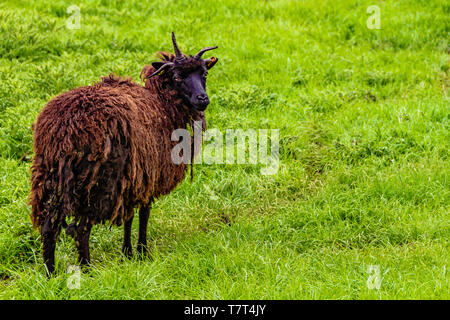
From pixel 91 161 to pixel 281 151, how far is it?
3364 millimetres

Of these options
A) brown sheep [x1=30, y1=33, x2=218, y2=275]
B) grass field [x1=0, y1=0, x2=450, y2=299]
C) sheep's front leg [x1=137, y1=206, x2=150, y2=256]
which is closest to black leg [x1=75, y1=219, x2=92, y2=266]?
brown sheep [x1=30, y1=33, x2=218, y2=275]

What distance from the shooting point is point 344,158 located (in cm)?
697

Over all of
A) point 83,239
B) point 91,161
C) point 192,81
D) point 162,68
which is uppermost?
point 162,68

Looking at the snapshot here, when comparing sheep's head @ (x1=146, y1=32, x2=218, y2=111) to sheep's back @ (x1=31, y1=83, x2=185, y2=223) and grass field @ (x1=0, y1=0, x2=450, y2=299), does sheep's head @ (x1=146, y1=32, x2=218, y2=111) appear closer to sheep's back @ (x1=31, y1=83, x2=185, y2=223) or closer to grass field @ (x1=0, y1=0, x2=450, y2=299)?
sheep's back @ (x1=31, y1=83, x2=185, y2=223)

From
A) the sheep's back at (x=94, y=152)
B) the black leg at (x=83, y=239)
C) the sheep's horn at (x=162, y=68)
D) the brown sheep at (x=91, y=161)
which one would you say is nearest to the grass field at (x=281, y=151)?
the black leg at (x=83, y=239)

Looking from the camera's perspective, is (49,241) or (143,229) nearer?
(49,241)

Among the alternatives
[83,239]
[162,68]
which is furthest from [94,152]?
[162,68]

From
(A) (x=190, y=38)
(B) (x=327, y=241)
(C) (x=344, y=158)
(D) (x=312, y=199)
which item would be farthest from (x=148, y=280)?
(A) (x=190, y=38)

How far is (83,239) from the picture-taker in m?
4.70

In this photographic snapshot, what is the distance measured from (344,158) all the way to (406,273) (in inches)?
97.3

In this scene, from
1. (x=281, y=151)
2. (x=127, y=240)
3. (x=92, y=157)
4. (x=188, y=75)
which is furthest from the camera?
(x=281, y=151)

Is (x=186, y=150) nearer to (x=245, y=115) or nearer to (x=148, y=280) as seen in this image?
(x=148, y=280)

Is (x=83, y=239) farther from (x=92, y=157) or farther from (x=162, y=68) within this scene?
(x=162, y=68)

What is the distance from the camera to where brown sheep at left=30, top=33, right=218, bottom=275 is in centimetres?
A: 445
